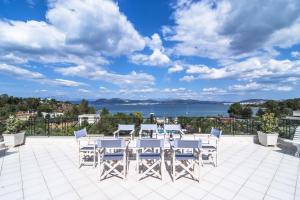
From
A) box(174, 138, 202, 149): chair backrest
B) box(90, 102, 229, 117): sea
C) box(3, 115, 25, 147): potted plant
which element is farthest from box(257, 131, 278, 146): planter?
box(90, 102, 229, 117): sea

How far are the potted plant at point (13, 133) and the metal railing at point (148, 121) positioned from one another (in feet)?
2.01

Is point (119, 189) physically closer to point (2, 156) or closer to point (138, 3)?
point (2, 156)

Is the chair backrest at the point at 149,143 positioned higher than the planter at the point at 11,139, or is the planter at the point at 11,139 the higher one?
the chair backrest at the point at 149,143

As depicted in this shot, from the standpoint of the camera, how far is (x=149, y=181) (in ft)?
11.6

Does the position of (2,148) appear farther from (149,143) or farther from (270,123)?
(270,123)

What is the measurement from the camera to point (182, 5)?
7.20 metres

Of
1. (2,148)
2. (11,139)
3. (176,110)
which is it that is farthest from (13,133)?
(176,110)

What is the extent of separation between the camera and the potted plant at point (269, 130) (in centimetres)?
646

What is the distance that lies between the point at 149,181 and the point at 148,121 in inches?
160

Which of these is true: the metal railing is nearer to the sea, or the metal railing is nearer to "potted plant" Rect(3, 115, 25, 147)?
"potted plant" Rect(3, 115, 25, 147)

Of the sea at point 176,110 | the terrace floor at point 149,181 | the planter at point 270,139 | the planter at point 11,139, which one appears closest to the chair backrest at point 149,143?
the terrace floor at point 149,181

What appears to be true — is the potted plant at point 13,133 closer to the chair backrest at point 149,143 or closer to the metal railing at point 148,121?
the metal railing at point 148,121

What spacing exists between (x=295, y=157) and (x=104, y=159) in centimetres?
527

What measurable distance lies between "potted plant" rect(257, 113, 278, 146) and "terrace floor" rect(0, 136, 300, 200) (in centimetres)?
97
